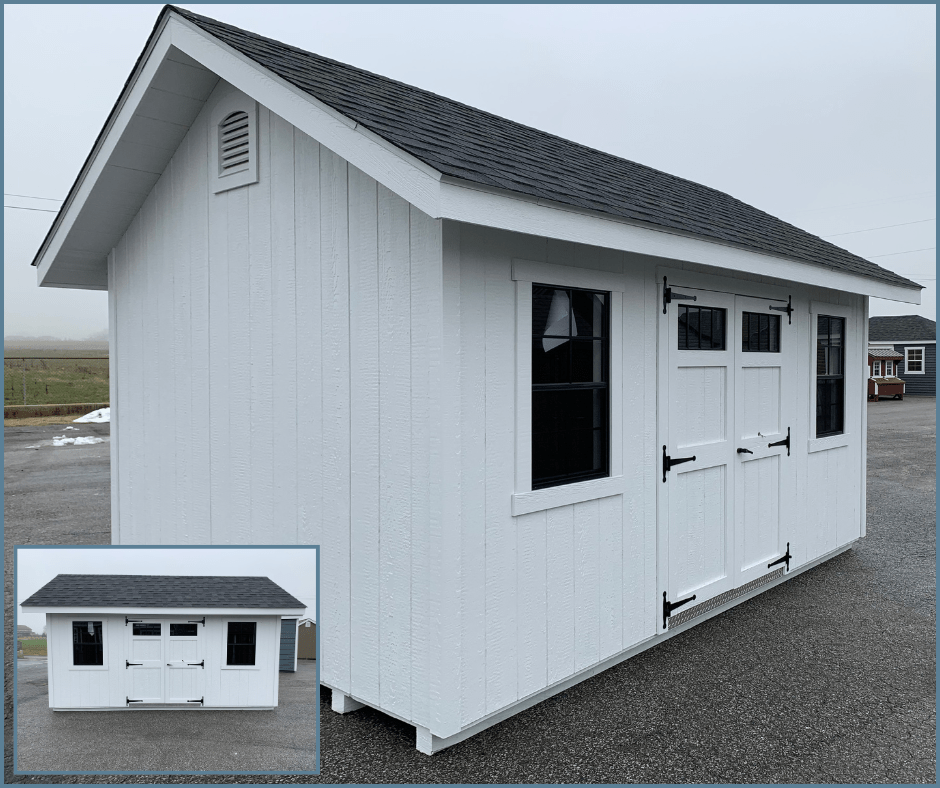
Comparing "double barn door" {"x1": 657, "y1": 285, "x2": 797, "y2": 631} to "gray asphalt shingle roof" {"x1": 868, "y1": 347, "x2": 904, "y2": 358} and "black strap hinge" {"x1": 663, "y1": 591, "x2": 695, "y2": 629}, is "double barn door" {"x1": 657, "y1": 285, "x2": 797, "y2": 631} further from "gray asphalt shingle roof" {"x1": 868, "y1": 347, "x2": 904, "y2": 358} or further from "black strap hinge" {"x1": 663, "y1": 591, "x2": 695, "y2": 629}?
"gray asphalt shingle roof" {"x1": 868, "y1": 347, "x2": 904, "y2": 358}

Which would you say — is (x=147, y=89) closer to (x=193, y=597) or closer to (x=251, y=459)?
(x=251, y=459)

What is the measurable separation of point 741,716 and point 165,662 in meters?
2.72

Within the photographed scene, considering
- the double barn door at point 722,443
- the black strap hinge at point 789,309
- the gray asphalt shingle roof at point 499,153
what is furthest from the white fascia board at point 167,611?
the black strap hinge at point 789,309

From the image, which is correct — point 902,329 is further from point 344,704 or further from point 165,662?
point 165,662

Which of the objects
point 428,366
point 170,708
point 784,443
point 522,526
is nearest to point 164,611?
point 170,708

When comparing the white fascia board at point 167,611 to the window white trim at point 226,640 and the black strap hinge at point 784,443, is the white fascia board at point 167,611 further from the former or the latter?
the black strap hinge at point 784,443

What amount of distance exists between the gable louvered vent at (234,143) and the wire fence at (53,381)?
20.9m

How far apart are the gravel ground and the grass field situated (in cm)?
81

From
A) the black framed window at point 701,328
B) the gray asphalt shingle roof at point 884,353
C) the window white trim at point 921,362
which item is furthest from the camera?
the window white trim at point 921,362

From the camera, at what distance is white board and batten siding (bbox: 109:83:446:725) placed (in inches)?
137

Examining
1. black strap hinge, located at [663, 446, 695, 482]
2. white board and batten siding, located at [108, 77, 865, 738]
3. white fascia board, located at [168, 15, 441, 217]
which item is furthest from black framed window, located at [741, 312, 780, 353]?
white fascia board, located at [168, 15, 441, 217]

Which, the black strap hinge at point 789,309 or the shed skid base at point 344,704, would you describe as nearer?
the shed skid base at point 344,704

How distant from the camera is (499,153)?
3.98 metres

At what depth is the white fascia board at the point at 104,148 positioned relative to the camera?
430 centimetres
